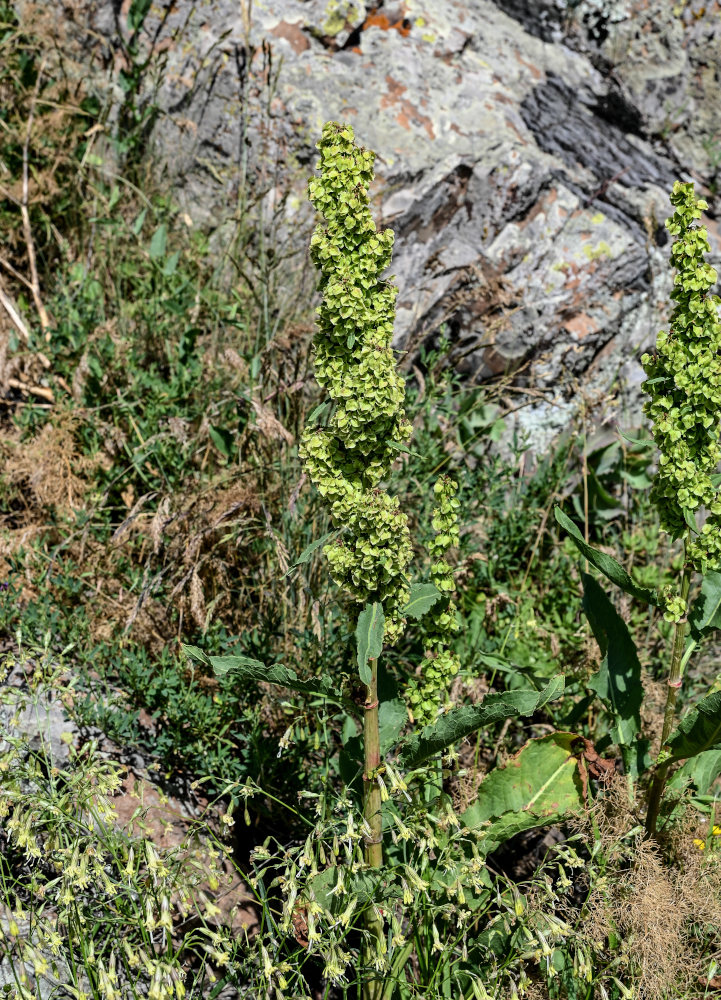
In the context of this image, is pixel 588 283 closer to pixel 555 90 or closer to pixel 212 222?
pixel 555 90

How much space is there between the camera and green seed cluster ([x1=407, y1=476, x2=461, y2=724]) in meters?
2.50

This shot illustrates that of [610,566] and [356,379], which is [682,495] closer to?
[610,566]

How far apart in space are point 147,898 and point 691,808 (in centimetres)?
184

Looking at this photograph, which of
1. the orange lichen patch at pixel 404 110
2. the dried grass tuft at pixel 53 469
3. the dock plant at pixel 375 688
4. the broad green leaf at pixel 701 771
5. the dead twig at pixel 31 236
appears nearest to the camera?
the dock plant at pixel 375 688

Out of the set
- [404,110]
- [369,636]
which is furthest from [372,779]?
[404,110]

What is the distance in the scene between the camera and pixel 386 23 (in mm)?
4961

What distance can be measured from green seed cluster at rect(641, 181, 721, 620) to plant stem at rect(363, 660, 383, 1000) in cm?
90

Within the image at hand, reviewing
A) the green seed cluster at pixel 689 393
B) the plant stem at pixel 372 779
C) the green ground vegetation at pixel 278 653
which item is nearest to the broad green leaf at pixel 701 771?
the green ground vegetation at pixel 278 653

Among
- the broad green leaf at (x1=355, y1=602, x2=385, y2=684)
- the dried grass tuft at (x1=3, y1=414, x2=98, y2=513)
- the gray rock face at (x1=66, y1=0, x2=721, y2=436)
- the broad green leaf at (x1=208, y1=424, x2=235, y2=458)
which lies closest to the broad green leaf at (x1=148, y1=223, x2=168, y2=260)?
the gray rock face at (x1=66, y1=0, x2=721, y2=436)

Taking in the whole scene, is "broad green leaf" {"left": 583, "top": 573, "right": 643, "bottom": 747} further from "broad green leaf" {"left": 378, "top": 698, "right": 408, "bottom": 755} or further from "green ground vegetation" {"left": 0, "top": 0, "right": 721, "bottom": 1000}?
"broad green leaf" {"left": 378, "top": 698, "right": 408, "bottom": 755}

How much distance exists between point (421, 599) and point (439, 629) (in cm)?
14

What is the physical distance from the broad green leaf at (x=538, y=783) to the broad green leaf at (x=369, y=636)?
75cm

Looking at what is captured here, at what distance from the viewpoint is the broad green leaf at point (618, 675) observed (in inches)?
109

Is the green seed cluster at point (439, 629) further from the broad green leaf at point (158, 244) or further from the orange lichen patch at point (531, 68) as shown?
the orange lichen patch at point (531, 68)
